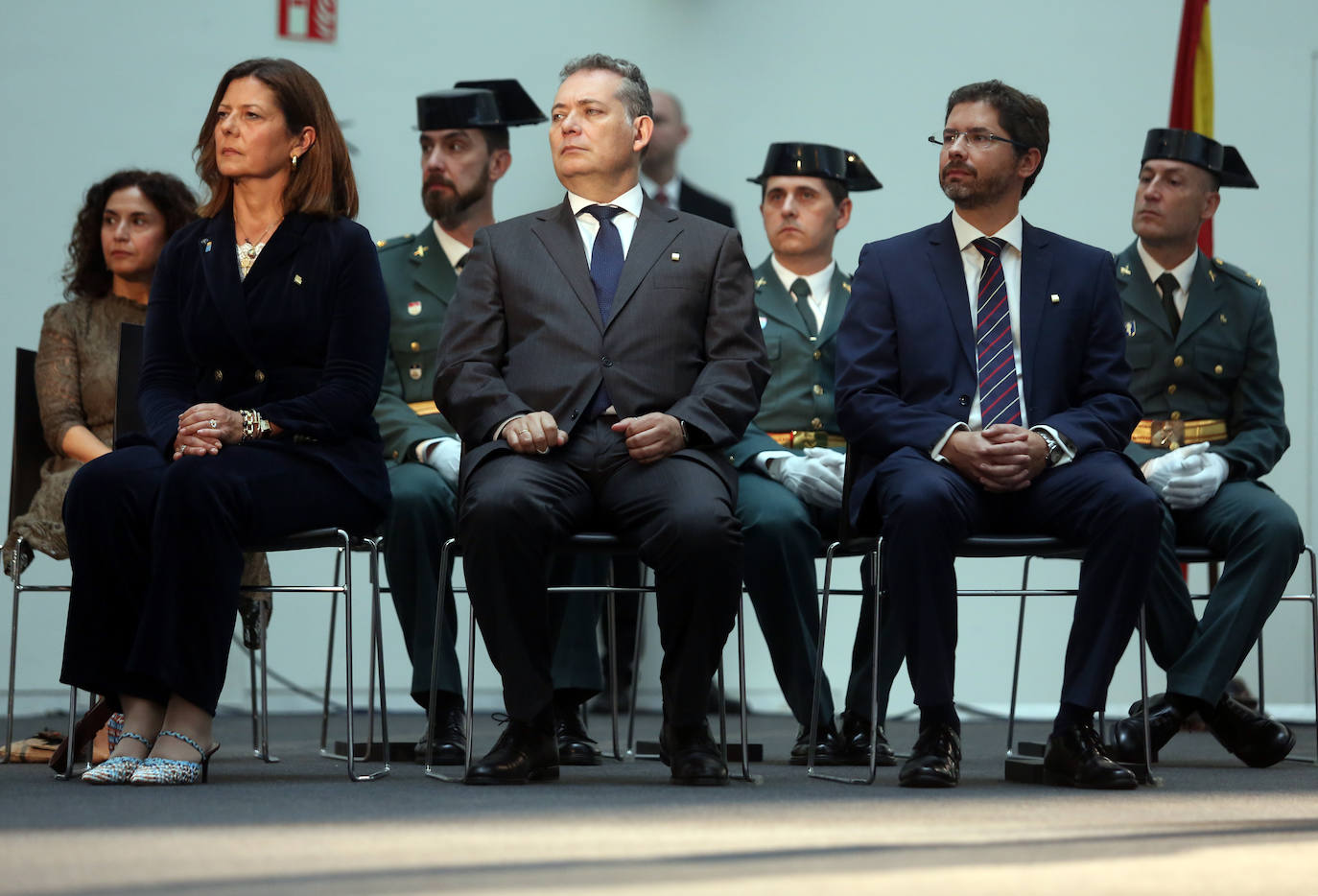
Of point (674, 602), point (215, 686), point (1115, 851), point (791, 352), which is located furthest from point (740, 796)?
point (791, 352)

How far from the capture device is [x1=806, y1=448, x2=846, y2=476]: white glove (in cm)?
377

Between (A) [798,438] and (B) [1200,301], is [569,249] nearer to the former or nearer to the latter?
(A) [798,438]

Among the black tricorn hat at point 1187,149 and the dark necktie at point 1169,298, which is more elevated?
the black tricorn hat at point 1187,149

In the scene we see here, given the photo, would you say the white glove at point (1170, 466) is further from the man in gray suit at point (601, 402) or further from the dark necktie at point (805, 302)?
the man in gray suit at point (601, 402)

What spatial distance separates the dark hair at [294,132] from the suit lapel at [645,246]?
606 millimetres

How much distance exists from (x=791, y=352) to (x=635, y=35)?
205cm

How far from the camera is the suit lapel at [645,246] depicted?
3.30 m

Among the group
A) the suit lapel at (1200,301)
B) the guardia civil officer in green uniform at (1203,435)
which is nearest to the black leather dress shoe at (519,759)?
the guardia civil officer in green uniform at (1203,435)

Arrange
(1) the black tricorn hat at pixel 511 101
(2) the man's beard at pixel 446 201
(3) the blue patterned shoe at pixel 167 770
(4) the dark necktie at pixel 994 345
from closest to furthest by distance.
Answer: (3) the blue patterned shoe at pixel 167 770, (4) the dark necktie at pixel 994 345, (2) the man's beard at pixel 446 201, (1) the black tricorn hat at pixel 511 101

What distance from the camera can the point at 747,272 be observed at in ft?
11.1

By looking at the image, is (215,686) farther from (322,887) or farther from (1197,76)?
(1197,76)

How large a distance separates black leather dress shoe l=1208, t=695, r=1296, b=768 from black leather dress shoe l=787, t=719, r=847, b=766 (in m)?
0.88

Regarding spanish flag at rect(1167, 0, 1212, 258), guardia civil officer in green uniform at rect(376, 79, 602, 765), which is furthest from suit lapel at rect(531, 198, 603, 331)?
spanish flag at rect(1167, 0, 1212, 258)

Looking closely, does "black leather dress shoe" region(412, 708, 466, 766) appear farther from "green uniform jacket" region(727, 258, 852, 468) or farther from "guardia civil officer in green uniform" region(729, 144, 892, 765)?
"green uniform jacket" region(727, 258, 852, 468)
